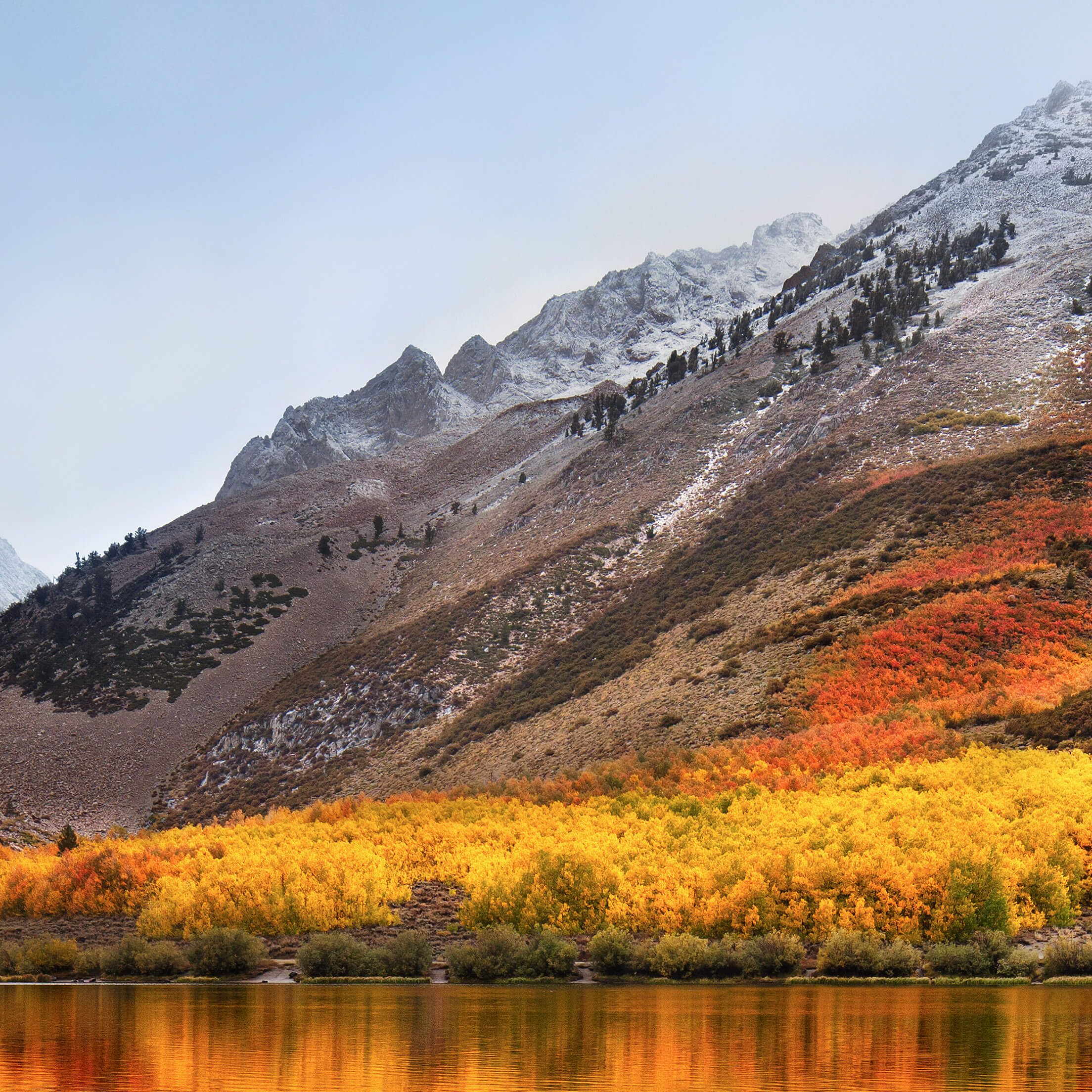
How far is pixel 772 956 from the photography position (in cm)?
1869

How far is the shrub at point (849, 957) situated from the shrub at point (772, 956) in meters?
0.46

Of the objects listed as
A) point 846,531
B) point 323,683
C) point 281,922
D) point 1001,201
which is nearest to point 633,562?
point 846,531

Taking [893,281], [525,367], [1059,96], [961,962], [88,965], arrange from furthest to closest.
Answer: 1. [525,367]
2. [1059,96]
3. [893,281]
4. [88,965]
5. [961,962]

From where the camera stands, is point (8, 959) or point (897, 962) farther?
point (8, 959)

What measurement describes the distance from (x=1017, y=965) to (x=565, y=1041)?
9878mm

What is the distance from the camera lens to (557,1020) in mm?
14336

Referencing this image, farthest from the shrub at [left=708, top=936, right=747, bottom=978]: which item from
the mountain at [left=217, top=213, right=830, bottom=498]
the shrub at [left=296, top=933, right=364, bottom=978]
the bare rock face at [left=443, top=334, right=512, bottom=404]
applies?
the bare rock face at [left=443, top=334, right=512, bottom=404]

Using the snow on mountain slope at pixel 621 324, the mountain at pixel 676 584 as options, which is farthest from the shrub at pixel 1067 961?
the snow on mountain slope at pixel 621 324

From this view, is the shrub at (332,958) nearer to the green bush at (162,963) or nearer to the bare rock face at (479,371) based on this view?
the green bush at (162,963)

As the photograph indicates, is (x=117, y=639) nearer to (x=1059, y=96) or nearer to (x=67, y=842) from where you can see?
(x=67, y=842)

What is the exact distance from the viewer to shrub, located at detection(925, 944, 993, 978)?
18.0 metres

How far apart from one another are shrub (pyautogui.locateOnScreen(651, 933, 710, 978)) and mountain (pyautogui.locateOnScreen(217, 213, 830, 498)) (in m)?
135

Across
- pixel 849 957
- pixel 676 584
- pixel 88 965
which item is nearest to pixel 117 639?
pixel 676 584

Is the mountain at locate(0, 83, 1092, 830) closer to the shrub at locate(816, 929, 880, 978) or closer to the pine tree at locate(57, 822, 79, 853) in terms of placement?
the shrub at locate(816, 929, 880, 978)
